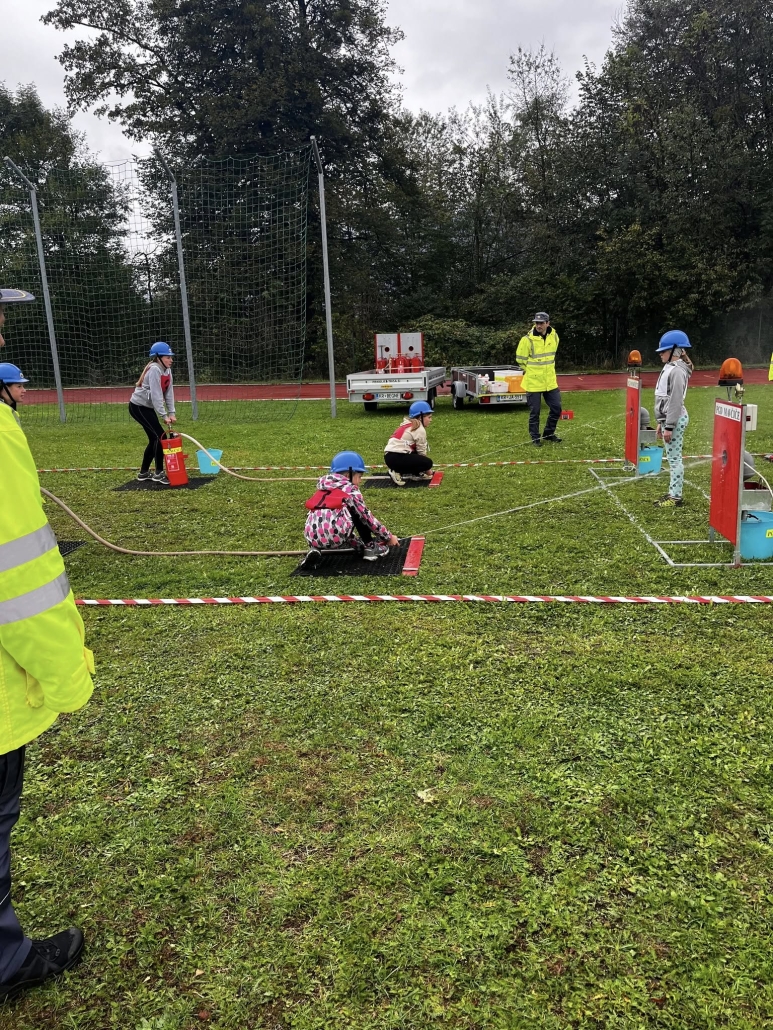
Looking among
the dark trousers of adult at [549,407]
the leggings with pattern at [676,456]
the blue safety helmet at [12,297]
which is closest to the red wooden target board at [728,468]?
the leggings with pattern at [676,456]

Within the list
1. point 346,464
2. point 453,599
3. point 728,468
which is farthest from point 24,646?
point 728,468

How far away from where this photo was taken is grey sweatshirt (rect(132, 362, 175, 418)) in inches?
372

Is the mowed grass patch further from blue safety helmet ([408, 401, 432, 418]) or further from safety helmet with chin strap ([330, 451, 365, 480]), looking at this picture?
blue safety helmet ([408, 401, 432, 418])

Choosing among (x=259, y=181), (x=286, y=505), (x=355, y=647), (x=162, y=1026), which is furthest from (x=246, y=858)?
(x=259, y=181)

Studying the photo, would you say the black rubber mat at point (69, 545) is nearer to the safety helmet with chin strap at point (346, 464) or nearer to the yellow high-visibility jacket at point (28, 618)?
the safety helmet with chin strap at point (346, 464)

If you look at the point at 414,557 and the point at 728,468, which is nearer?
the point at 728,468

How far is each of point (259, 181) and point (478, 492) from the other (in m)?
15.7

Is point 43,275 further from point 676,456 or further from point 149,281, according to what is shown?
point 676,456

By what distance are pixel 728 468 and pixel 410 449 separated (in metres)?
4.34

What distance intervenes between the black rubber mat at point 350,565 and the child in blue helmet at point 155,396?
4296mm

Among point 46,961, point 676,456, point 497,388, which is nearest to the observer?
point 46,961

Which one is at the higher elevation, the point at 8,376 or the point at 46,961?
the point at 8,376

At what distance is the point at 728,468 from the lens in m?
5.50

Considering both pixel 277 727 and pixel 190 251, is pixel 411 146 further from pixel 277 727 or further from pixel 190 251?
pixel 277 727
